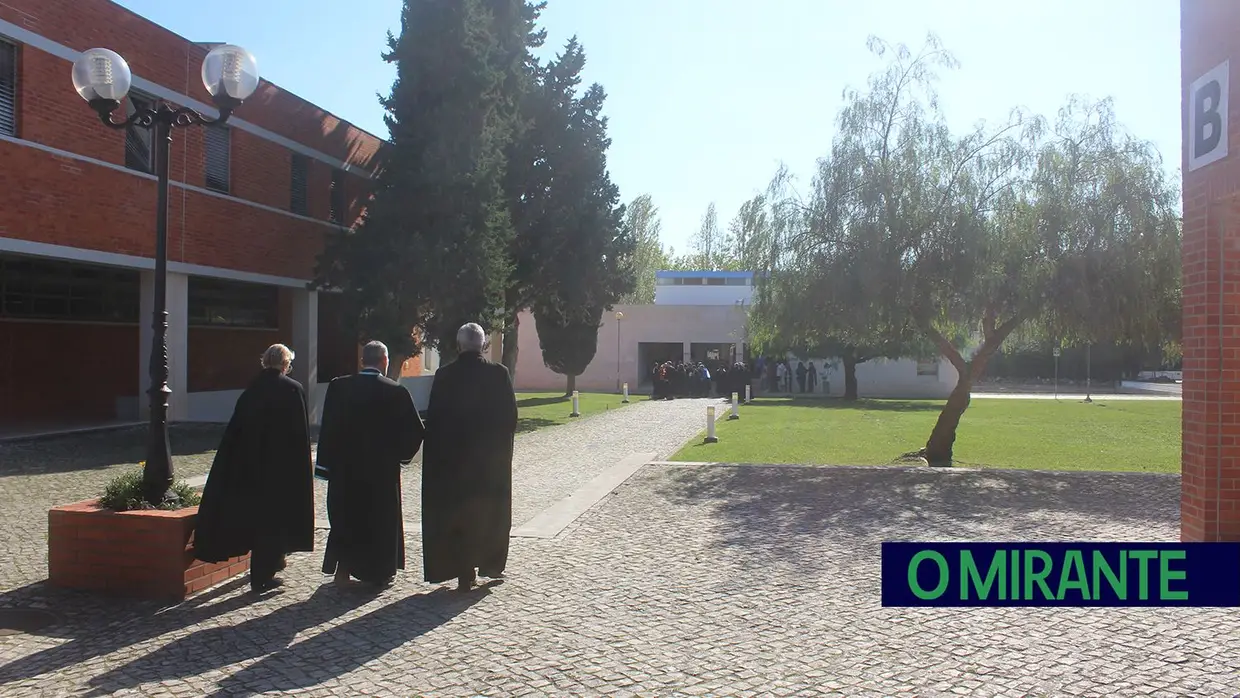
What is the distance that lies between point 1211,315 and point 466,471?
15.5 feet

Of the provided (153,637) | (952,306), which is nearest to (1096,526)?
(952,306)

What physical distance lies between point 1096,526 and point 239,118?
1686 centimetres

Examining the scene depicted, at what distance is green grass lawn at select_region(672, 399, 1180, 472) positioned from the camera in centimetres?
1487

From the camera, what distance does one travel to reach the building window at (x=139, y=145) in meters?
15.4

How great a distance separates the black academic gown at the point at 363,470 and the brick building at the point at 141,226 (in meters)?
10.0

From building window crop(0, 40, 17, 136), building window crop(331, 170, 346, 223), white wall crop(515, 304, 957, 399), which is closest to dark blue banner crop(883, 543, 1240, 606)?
building window crop(0, 40, 17, 136)

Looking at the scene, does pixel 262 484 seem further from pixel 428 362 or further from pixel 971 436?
pixel 428 362

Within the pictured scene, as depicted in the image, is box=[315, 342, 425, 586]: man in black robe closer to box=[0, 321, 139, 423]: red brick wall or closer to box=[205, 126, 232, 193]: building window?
box=[205, 126, 232, 193]: building window

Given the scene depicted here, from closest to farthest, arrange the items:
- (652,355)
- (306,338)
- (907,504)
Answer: (907,504), (306,338), (652,355)

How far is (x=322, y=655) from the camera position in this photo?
4.90 meters

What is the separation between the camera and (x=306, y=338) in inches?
808

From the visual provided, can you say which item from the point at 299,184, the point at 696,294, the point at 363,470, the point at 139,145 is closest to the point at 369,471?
the point at 363,470

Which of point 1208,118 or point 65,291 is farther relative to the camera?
point 65,291

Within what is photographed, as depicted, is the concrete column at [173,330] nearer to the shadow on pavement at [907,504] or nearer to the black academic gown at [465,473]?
the shadow on pavement at [907,504]
